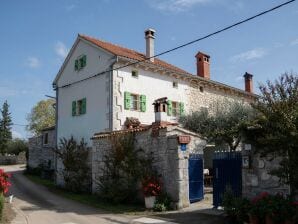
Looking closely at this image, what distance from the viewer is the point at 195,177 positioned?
1627 cm

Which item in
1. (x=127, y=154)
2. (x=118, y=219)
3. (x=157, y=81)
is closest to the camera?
(x=118, y=219)

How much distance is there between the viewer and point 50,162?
31.6m

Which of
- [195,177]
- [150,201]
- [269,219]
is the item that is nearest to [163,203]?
[150,201]

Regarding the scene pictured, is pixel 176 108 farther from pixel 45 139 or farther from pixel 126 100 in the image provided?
pixel 45 139

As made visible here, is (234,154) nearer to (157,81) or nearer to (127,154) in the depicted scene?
(127,154)

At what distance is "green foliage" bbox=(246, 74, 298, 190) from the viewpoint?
10.0 m

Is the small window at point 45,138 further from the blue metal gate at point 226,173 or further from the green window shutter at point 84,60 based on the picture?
the blue metal gate at point 226,173

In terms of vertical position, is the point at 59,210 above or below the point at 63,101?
below

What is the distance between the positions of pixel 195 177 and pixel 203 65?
635 inches

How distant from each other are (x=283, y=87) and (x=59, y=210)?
10241 mm

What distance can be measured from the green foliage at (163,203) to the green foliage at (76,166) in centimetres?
772

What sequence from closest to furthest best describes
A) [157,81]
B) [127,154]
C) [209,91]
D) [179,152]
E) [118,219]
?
[118,219], [179,152], [127,154], [157,81], [209,91]

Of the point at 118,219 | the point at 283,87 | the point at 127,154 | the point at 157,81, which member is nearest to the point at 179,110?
the point at 157,81

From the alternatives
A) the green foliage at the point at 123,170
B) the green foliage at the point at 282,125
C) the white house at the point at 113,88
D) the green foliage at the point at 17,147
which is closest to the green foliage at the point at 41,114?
the green foliage at the point at 17,147
